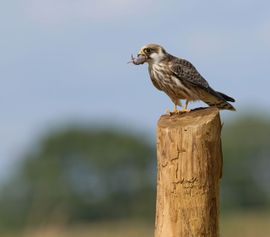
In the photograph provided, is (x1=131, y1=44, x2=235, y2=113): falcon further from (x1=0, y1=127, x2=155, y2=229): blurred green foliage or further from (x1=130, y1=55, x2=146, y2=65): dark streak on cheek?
(x1=0, y1=127, x2=155, y2=229): blurred green foliage

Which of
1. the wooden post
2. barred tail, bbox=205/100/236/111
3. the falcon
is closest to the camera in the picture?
the wooden post

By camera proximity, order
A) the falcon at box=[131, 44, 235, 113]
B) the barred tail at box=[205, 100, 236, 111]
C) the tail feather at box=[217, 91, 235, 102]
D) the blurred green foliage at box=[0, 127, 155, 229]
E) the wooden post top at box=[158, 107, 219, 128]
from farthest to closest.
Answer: the blurred green foliage at box=[0, 127, 155, 229] < the falcon at box=[131, 44, 235, 113] < the barred tail at box=[205, 100, 236, 111] < the tail feather at box=[217, 91, 235, 102] < the wooden post top at box=[158, 107, 219, 128]

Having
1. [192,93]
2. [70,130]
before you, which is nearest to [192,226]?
[192,93]

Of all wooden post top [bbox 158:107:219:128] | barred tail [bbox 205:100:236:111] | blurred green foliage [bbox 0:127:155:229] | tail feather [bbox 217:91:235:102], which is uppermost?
blurred green foliage [bbox 0:127:155:229]

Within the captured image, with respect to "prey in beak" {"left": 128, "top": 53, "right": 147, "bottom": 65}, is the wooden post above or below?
below

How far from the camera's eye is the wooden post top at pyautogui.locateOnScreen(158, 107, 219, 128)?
30.5 feet

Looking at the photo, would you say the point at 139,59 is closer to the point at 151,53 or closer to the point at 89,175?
the point at 151,53

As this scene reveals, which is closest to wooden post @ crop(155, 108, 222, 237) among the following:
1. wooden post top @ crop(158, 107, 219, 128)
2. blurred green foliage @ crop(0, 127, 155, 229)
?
wooden post top @ crop(158, 107, 219, 128)

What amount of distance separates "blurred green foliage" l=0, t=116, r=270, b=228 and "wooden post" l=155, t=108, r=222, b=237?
50.6 m

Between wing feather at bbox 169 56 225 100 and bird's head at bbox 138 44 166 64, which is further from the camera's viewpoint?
bird's head at bbox 138 44 166 64

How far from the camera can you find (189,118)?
9.57 m

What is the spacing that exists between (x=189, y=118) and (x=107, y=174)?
206 feet

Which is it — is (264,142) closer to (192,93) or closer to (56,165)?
(56,165)

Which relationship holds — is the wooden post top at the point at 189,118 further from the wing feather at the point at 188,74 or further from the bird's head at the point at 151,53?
the bird's head at the point at 151,53
